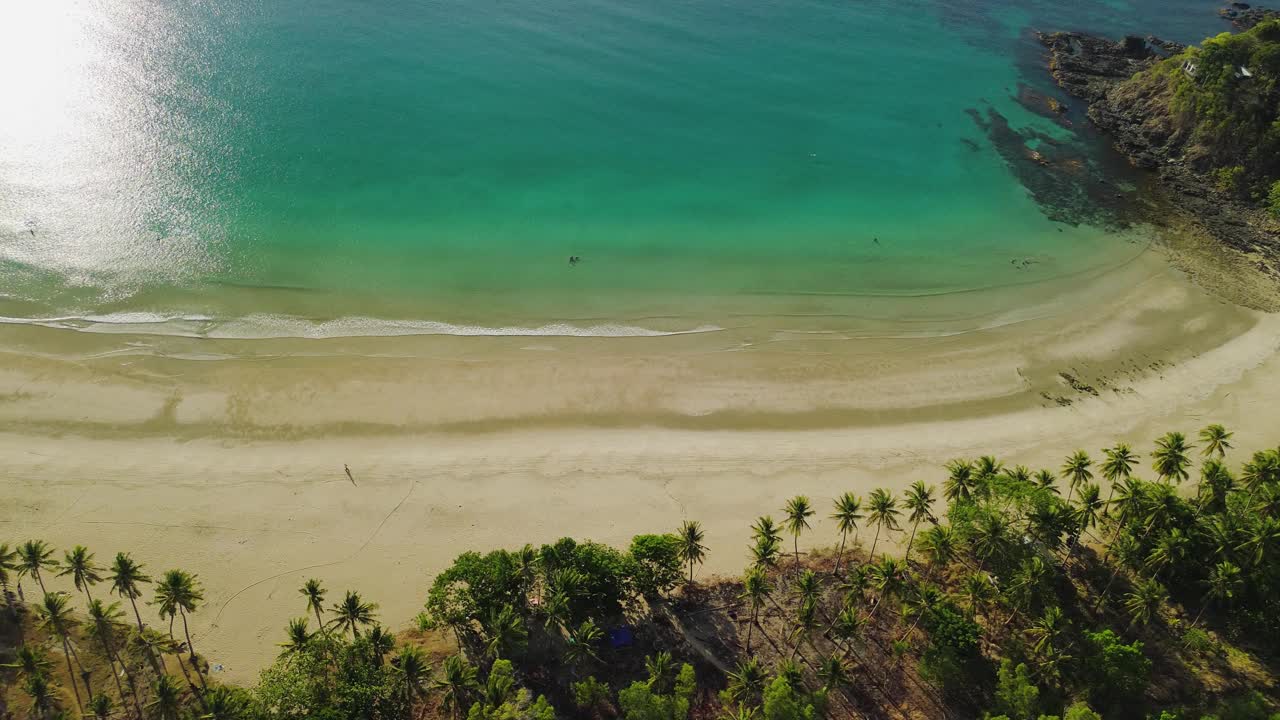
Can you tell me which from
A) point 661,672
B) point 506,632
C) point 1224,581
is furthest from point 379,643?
point 1224,581

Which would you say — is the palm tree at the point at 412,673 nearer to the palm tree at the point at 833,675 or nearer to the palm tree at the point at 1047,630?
the palm tree at the point at 833,675

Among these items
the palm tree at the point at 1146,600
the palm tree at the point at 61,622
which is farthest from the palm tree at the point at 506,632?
the palm tree at the point at 1146,600

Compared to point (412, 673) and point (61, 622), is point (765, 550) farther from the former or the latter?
point (61, 622)

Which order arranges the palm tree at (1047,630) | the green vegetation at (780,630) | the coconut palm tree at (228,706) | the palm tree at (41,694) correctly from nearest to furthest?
the coconut palm tree at (228,706), the palm tree at (41,694), the green vegetation at (780,630), the palm tree at (1047,630)

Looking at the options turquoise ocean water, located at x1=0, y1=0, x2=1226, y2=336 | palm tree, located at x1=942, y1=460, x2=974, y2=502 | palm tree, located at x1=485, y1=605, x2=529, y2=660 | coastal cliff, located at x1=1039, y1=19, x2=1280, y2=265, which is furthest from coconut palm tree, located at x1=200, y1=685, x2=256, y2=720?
coastal cliff, located at x1=1039, y1=19, x2=1280, y2=265

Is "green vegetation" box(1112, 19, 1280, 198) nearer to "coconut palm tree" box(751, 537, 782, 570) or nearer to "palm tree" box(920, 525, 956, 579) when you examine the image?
"palm tree" box(920, 525, 956, 579)

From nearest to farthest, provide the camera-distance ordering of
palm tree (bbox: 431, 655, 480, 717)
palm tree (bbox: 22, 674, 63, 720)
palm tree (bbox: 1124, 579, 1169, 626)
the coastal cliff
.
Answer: palm tree (bbox: 22, 674, 63, 720), palm tree (bbox: 431, 655, 480, 717), palm tree (bbox: 1124, 579, 1169, 626), the coastal cliff

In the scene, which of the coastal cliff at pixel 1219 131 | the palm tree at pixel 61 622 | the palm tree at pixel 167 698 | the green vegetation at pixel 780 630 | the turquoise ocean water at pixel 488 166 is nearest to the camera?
the palm tree at pixel 167 698
